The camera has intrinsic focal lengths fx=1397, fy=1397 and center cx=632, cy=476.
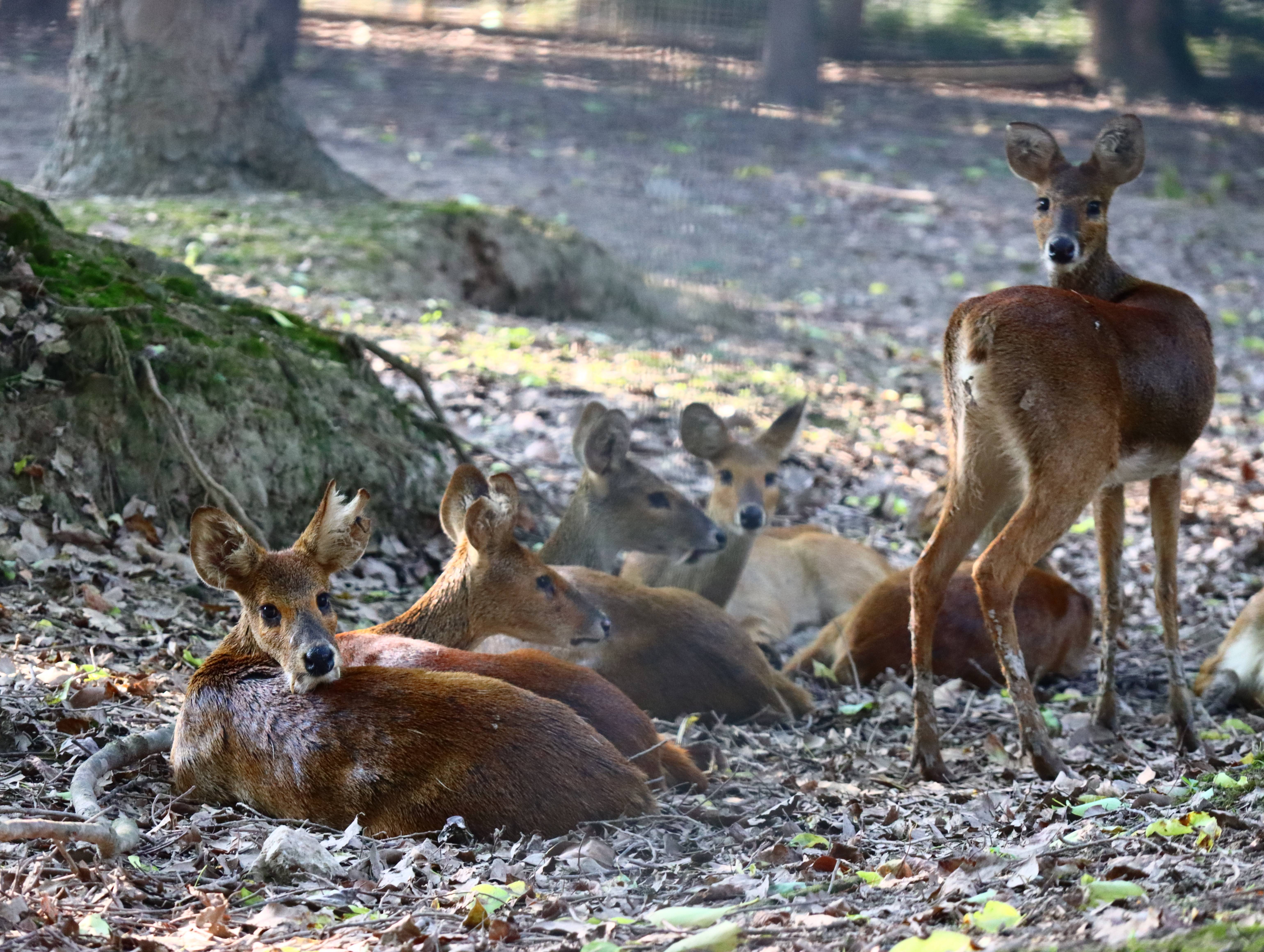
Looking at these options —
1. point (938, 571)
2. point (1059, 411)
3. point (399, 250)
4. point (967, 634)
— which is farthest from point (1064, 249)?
point (399, 250)

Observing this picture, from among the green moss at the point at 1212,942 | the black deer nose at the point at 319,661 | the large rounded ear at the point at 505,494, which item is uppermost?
the large rounded ear at the point at 505,494

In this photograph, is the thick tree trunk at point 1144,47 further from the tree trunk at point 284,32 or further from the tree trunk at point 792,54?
the tree trunk at point 284,32

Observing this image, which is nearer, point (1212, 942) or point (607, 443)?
point (1212, 942)

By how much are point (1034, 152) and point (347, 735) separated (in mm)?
3355

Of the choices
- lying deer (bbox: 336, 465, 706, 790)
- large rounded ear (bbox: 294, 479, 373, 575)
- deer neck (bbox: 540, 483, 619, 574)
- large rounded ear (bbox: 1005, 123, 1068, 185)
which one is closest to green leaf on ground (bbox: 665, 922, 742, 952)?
lying deer (bbox: 336, 465, 706, 790)

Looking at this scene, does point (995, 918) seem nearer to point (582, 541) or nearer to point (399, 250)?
point (582, 541)

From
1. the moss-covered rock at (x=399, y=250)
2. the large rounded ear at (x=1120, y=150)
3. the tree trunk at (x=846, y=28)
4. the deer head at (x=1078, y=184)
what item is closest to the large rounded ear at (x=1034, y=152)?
the deer head at (x=1078, y=184)

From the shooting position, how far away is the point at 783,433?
7191mm

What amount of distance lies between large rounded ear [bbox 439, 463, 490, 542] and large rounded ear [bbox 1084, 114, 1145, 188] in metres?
2.60

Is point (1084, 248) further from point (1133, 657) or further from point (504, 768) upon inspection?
point (504, 768)

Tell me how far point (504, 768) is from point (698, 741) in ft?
5.07

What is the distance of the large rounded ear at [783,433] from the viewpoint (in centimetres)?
719

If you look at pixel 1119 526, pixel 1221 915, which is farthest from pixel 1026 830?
pixel 1119 526

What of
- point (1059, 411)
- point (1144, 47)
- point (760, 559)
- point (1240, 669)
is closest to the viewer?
point (1059, 411)
